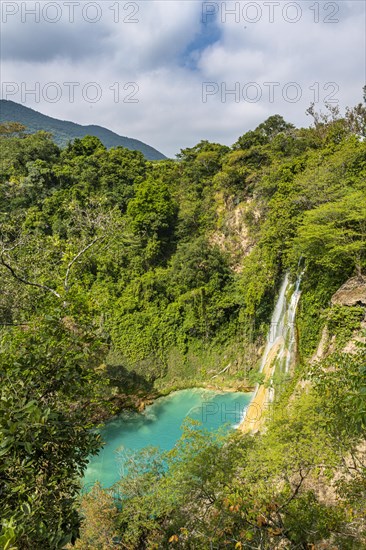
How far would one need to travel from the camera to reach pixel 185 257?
614 inches

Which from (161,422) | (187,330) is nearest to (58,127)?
(187,330)

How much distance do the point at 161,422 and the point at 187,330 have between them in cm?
450

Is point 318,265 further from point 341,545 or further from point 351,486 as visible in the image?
point 341,545

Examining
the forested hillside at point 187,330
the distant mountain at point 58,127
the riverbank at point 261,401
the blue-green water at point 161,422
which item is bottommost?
the blue-green water at point 161,422

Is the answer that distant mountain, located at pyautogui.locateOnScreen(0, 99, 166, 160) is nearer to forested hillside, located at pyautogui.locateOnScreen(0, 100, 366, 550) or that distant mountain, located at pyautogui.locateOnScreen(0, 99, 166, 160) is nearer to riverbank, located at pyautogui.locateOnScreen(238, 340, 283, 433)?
forested hillside, located at pyautogui.locateOnScreen(0, 100, 366, 550)

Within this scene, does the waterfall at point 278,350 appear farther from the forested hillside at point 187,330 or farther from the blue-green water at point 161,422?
the blue-green water at point 161,422

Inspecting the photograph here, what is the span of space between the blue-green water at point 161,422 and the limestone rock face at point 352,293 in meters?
5.49

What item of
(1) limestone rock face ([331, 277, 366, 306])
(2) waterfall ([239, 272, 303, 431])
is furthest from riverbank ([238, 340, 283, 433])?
(1) limestone rock face ([331, 277, 366, 306])

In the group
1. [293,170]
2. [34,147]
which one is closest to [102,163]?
A: [34,147]

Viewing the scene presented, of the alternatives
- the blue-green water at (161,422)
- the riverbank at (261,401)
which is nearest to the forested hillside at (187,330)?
the blue-green water at (161,422)

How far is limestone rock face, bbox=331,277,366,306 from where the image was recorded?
336 inches

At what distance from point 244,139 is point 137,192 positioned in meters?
7.06

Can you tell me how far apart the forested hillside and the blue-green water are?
0.80 meters

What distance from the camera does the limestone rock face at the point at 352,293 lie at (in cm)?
854
